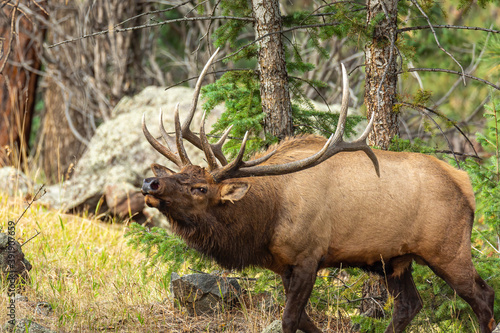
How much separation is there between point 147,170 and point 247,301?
408cm

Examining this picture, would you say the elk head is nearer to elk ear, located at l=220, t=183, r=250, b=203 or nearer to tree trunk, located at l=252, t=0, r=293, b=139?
elk ear, located at l=220, t=183, r=250, b=203

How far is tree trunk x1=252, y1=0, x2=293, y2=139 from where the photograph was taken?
5.40 metres

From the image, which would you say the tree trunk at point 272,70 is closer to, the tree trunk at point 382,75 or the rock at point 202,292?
the tree trunk at point 382,75

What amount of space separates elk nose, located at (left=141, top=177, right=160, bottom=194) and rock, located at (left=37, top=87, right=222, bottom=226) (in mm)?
4320

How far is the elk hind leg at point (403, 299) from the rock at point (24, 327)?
9.28 ft

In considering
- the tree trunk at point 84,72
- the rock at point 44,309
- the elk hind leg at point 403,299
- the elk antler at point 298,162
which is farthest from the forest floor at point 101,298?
the tree trunk at point 84,72

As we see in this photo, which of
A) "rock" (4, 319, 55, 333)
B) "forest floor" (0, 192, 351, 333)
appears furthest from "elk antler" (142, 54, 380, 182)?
"rock" (4, 319, 55, 333)

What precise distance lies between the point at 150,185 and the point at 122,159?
18.0 feet

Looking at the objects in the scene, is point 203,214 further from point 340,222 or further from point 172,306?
point 172,306

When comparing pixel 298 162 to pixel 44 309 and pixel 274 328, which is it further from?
pixel 44 309

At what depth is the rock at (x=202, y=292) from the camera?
5.20 metres

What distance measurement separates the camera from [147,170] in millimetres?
9070

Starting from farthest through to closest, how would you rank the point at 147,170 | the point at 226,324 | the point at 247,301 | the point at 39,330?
the point at 147,170
the point at 247,301
the point at 226,324
the point at 39,330

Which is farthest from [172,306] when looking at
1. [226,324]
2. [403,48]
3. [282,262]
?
[403,48]
